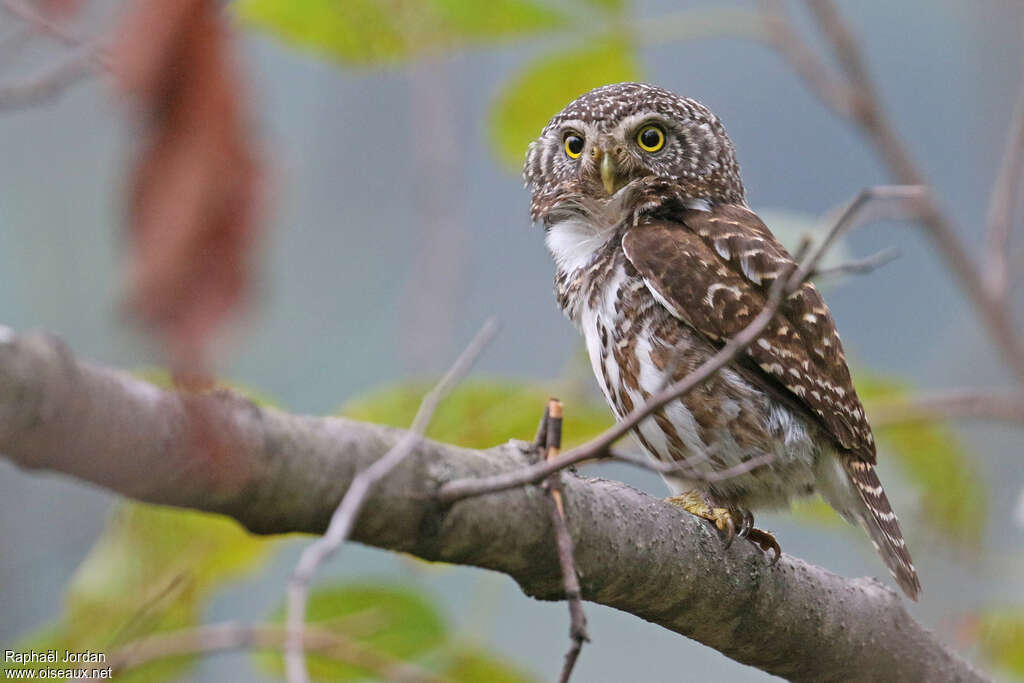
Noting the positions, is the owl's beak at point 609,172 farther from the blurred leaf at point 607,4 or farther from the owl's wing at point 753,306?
the blurred leaf at point 607,4

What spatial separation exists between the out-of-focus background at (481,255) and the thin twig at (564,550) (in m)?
0.49

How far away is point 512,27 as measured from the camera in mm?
3309

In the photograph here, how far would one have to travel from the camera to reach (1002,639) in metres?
3.20

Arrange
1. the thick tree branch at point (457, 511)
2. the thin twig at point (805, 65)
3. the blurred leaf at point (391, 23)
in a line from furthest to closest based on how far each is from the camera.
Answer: the thin twig at point (805, 65) → the blurred leaf at point (391, 23) → the thick tree branch at point (457, 511)

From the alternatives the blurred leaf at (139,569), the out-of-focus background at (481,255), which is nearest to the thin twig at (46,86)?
the out-of-focus background at (481,255)

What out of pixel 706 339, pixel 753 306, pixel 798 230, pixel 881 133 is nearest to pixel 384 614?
pixel 706 339

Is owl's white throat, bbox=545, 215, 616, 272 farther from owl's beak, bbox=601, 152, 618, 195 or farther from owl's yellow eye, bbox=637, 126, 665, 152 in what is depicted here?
A: owl's yellow eye, bbox=637, 126, 665, 152

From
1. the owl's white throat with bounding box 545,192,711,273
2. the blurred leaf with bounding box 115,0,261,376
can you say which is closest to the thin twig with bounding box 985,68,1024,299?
the owl's white throat with bounding box 545,192,711,273

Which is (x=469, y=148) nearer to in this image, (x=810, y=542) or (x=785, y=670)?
(x=810, y=542)

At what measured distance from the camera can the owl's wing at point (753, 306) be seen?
273 cm

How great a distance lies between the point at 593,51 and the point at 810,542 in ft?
17.2

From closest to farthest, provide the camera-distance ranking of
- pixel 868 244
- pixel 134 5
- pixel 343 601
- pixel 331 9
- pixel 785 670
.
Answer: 1. pixel 134 5
2. pixel 785 670
3. pixel 343 601
4. pixel 331 9
5. pixel 868 244

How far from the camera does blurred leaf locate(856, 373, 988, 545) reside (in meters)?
3.83

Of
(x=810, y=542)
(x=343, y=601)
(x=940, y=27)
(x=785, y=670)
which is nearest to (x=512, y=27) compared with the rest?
(x=343, y=601)
